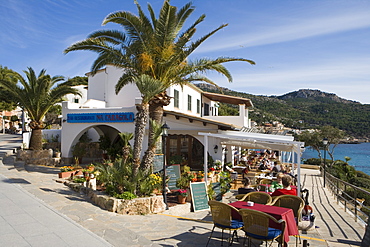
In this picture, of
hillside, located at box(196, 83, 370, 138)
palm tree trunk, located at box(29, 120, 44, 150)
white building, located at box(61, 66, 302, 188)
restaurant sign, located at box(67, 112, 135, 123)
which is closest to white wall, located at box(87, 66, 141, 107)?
white building, located at box(61, 66, 302, 188)

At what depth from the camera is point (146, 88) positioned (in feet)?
33.7

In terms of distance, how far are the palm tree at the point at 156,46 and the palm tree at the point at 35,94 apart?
6266 millimetres

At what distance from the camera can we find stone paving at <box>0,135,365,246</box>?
18.6ft

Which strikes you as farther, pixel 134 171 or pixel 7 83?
pixel 7 83

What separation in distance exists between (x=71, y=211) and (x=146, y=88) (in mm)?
4786

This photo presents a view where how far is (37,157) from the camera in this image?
17875mm

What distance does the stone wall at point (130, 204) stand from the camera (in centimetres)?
873

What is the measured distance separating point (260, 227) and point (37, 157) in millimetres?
16600

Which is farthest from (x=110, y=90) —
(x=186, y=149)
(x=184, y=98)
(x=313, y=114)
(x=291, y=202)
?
(x=313, y=114)

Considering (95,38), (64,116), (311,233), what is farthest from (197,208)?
(64,116)

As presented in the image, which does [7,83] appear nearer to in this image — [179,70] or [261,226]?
[179,70]

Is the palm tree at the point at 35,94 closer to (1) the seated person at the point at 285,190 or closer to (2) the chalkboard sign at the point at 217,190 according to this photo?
(2) the chalkboard sign at the point at 217,190

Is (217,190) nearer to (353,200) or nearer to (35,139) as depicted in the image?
(353,200)

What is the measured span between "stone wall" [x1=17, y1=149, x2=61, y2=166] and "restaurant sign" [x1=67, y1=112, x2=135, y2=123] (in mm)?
2569
